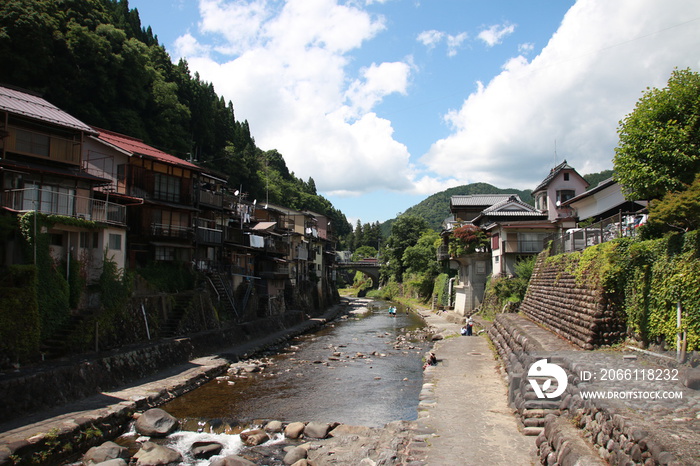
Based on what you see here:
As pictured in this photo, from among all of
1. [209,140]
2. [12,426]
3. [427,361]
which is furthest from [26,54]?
[427,361]

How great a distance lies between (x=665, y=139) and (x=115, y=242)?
24315 mm

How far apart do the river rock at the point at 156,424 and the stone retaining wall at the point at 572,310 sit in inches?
544

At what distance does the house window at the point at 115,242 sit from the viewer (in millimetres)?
23750

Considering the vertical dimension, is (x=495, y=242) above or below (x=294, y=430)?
above

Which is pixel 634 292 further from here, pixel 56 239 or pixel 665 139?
pixel 56 239

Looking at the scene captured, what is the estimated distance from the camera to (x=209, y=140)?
59.6m

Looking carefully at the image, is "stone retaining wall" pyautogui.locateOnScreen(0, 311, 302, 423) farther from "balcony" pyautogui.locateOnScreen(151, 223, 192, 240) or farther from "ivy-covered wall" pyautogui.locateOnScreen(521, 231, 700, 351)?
"ivy-covered wall" pyautogui.locateOnScreen(521, 231, 700, 351)

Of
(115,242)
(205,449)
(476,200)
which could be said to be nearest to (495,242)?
(476,200)

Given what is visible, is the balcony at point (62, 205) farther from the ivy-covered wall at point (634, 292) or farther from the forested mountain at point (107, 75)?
the ivy-covered wall at point (634, 292)

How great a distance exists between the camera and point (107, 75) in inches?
1615

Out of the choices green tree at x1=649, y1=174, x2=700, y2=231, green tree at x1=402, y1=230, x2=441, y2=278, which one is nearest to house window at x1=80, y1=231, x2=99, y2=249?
green tree at x1=649, y1=174, x2=700, y2=231

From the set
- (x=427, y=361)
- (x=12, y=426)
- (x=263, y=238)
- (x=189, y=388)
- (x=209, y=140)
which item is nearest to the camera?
(x=12, y=426)

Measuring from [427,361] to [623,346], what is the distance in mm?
10233

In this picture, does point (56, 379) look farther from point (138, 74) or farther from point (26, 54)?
point (138, 74)
